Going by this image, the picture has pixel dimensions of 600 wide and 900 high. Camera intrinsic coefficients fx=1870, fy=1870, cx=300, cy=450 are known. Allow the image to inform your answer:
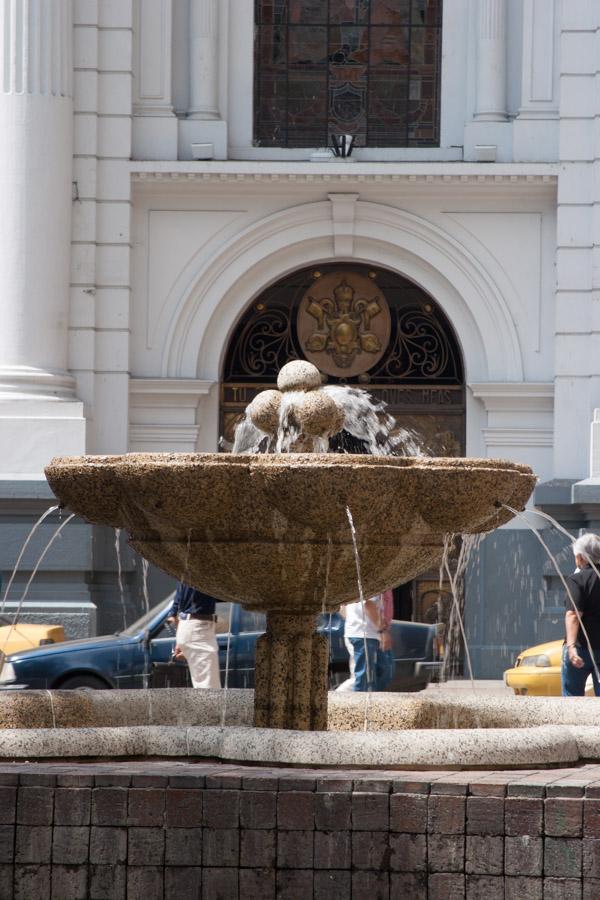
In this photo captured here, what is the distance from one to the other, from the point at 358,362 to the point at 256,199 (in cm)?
197

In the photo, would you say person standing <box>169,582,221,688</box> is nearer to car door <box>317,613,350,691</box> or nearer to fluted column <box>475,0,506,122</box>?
car door <box>317,613,350,691</box>

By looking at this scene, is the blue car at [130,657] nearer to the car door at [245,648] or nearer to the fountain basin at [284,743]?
the car door at [245,648]

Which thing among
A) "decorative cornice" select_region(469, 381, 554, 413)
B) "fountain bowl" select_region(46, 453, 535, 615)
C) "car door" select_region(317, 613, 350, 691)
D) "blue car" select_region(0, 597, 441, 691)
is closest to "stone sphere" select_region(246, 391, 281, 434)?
"fountain bowl" select_region(46, 453, 535, 615)

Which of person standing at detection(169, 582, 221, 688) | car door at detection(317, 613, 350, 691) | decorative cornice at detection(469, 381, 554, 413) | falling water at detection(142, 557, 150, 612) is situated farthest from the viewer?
decorative cornice at detection(469, 381, 554, 413)

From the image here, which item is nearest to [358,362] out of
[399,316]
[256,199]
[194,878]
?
[399,316]

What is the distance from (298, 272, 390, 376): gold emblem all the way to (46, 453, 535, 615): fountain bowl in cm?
1178

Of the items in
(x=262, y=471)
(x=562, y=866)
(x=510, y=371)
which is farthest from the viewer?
(x=510, y=371)

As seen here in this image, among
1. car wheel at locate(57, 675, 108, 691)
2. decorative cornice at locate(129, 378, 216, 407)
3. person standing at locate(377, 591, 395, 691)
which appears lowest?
car wheel at locate(57, 675, 108, 691)

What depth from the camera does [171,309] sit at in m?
19.0

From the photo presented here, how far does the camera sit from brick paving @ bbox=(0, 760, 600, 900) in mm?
5477

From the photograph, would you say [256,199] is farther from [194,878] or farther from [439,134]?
[194,878]

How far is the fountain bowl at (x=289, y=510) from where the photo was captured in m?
6.82

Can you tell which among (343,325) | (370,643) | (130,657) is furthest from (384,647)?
(343,325)

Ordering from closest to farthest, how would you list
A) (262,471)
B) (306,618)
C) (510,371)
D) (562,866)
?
(562,866) → (262,471) → (306,618) → (510,371)
